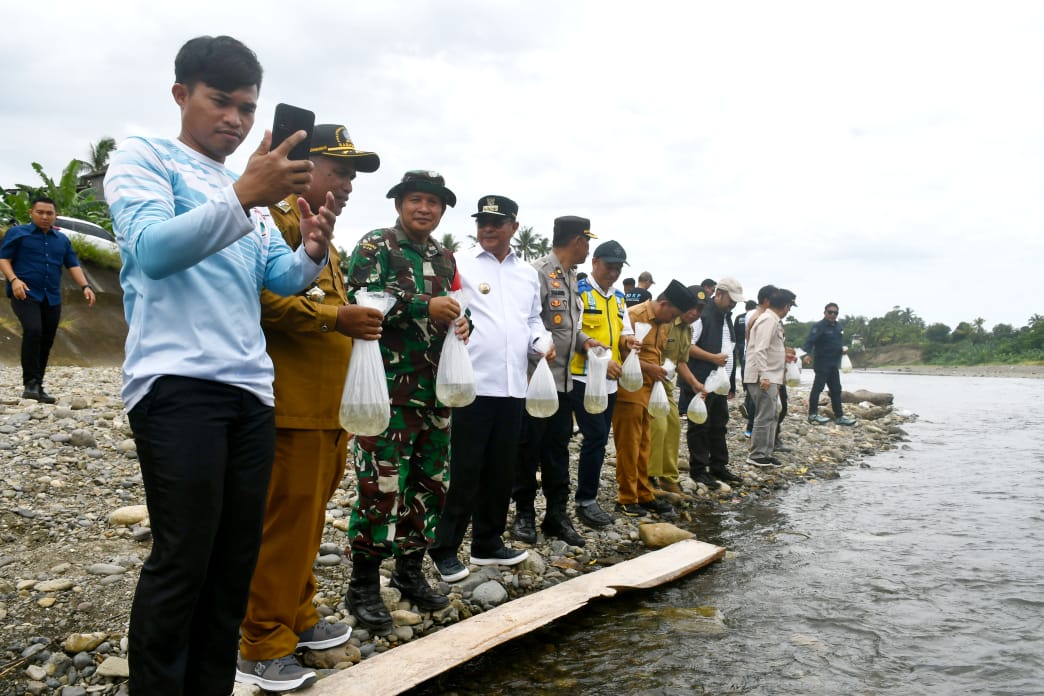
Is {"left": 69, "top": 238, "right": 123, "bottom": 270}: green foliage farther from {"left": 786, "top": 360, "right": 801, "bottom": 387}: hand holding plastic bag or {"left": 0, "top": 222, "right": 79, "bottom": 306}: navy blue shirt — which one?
{"left": 786, "top": 360, "right": 801, "bottom": 387}: hand holding plastic bag

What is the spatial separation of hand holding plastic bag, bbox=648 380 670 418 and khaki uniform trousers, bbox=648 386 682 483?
0.36 metres

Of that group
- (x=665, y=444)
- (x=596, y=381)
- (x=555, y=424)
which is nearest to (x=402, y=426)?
(x=555, y=424)

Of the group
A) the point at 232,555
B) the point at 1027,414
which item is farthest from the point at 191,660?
the point at 1027,414

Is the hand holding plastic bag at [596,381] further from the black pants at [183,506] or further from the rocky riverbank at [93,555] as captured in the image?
the black pants at [183,506]

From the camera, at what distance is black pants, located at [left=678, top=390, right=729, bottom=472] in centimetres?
748

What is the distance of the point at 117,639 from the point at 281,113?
2.42m

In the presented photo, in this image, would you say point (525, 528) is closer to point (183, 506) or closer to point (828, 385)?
point (183, 506)

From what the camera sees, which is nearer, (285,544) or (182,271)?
(182,271)

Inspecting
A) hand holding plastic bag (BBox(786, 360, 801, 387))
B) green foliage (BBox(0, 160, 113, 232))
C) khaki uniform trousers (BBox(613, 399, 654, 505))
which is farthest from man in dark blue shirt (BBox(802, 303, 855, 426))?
green foliage (BBox(0, 160, 113, 232))

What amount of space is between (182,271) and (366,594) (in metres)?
2.09

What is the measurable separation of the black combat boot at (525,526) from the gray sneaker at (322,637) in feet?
6.84

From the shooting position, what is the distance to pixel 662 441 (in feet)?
22.0

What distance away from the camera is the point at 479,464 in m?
4.16

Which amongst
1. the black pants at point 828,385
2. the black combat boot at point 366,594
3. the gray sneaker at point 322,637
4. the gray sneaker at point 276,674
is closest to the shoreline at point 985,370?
the black pants at point 828,385
